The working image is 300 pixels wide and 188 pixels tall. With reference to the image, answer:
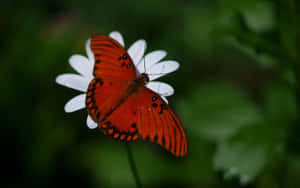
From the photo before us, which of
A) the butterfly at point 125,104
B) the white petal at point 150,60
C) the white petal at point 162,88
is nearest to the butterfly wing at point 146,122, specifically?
the butterfly at point 125,104

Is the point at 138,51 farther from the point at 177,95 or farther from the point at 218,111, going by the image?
the point at 177,95

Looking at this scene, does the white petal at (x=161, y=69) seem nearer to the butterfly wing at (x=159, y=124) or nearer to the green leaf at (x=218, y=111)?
the butterfly wing at (x=159, y=124)

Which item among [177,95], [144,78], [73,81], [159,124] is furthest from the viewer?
[177,95]

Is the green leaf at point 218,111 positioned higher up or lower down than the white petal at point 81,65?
lower down

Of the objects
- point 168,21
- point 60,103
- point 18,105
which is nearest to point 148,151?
point 60,103

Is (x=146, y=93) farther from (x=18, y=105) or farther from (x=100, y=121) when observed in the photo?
(x=18, y=105)

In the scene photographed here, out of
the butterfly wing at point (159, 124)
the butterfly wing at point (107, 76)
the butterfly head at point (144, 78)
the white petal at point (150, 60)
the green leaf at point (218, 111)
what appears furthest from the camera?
the green leaf at point (218, 111)

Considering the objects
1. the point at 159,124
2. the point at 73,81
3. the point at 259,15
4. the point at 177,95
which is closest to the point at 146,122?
the point at 159,124
